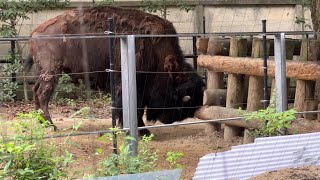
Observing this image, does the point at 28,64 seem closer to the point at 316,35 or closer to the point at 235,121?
the point at 235,121

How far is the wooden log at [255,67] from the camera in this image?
9.09m

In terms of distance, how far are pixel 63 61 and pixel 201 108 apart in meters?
2.32

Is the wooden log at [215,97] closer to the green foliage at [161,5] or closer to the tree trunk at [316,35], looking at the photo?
the tree trunk at [316,35]

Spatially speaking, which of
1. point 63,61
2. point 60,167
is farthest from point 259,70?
point 60,167

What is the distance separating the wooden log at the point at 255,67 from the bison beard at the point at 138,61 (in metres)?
0.87

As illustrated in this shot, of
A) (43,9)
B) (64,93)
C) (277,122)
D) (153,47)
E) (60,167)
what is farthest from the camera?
(43,9)

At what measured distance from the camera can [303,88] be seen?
948 cm

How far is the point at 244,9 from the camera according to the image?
16.8m

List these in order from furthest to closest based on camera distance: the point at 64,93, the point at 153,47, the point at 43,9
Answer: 1. the point at 43,9
2. the point at 64,93
3. the point at 153,47

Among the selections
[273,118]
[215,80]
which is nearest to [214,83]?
[215,80]

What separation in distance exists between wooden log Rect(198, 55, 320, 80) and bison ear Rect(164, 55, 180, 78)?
27.8 inches

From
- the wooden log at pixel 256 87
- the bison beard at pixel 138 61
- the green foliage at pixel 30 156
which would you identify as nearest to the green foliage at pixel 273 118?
the wooden log at pixel 256 87

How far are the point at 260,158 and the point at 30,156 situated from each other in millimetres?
2336

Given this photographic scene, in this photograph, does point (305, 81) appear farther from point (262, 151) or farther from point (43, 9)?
point (43, 9)
